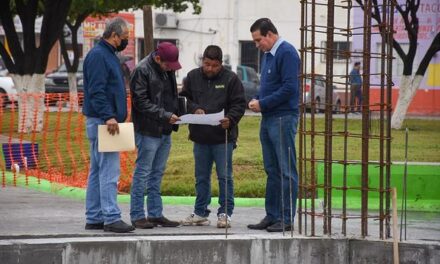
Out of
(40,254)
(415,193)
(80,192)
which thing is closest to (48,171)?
(80,192)

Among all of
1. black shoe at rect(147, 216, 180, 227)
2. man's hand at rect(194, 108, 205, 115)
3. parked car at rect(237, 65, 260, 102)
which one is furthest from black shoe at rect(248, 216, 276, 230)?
parked car at rect(237, 65, 260, 102)

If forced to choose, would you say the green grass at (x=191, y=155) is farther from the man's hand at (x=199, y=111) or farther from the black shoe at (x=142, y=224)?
the black shoe at (x=142, y=224)

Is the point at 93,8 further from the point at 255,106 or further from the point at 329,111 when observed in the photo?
the point at 329,111

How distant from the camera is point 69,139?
18.1 metres

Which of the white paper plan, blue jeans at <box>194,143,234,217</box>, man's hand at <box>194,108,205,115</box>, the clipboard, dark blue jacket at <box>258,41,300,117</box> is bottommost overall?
blue jeans at <box>194,143,234,217</box>

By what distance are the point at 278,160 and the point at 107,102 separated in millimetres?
1681

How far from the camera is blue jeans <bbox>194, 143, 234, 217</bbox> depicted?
9.95 meters

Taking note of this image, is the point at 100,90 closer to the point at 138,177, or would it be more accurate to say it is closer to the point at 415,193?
the point at 138,177

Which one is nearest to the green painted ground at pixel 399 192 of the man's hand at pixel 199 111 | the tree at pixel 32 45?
the man's hand at pixel 199 111

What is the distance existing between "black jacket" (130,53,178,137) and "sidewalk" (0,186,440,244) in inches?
37.6

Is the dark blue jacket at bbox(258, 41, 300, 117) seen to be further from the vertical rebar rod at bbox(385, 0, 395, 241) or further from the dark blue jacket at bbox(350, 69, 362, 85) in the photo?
the dark blue jacket at bbox(350, 69, 362, 85)

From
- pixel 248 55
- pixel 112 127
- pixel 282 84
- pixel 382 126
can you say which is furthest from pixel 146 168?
pixel 248 55

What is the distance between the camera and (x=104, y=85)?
358 inches

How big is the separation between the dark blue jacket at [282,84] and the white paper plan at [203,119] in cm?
41
